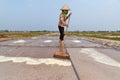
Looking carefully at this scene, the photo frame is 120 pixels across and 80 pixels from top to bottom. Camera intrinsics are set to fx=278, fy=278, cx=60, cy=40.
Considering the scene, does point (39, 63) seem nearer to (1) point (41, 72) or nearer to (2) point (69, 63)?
(2) point (69, 63)

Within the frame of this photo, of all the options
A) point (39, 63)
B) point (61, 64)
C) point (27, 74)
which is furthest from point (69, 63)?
point (27, 74)

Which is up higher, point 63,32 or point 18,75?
point 63,32

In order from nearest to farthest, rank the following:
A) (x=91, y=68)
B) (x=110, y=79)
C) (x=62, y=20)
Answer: (x=110, y=79) < (x=91, y=68) < (x=62, y=20)

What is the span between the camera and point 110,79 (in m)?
7.80

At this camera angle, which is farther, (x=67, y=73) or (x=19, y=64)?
(x=19, y=64)

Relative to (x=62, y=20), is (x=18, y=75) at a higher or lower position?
lower

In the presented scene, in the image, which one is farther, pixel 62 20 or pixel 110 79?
pixel 62 20

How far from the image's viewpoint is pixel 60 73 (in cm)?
838

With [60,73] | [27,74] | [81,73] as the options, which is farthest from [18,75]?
[81,73]

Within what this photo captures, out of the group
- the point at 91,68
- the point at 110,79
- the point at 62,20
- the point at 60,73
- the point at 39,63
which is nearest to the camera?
the point at 110,79

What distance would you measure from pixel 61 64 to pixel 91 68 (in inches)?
45.9

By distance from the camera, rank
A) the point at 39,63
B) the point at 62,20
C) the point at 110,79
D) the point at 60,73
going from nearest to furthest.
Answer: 1. the point at 110,79
2. the point at 60,73
3. the point at 39,63
4. the point at 62,20

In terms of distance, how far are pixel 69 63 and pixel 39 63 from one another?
3.69 ft

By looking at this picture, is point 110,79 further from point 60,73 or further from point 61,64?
point 61,64
